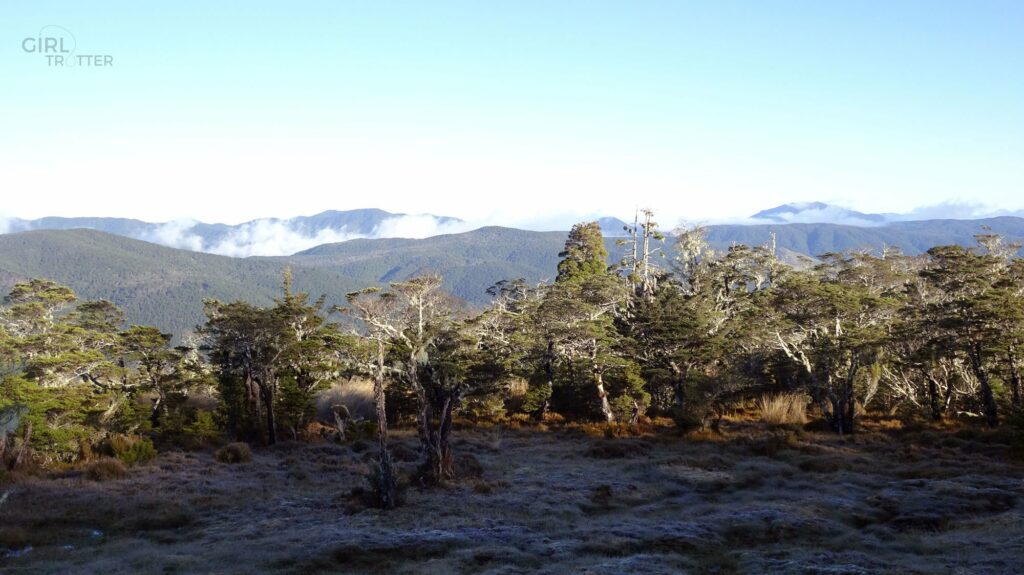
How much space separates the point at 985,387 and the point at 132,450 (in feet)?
103

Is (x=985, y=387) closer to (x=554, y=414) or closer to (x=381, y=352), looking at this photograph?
(x=554, y=414)

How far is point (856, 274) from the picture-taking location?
4147 centimetres

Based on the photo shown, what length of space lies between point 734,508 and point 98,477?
18.6 m

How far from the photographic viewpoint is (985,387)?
26.7m

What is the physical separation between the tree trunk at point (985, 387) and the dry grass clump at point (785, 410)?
6750mm

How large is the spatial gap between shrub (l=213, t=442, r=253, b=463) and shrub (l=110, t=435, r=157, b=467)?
2.19m

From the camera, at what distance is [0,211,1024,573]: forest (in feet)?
49.2

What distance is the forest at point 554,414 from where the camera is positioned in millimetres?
15000

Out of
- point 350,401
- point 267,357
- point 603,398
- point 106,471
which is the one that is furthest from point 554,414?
point 106,471

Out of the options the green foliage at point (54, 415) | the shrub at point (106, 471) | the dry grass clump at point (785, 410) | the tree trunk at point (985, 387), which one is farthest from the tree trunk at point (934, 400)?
the green foliage at point (54, 415)

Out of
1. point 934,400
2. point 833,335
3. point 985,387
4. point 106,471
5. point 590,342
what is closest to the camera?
point 106,471

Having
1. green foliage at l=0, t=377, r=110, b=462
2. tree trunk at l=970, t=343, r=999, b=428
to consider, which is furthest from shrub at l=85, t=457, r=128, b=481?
tree trunk at l=970, t=343, r=999, b=428

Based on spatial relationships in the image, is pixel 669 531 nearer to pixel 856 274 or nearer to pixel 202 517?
pixel 202 517

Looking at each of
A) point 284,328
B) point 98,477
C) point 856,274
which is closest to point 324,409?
point 284,328
